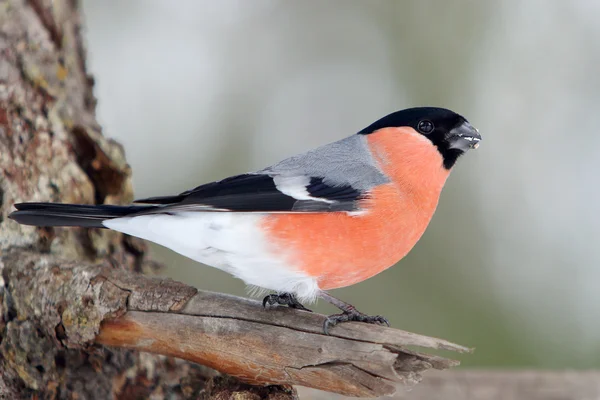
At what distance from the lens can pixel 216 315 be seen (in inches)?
104

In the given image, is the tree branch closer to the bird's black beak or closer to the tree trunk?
the tree trunk

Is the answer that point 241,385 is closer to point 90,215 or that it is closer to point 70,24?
point 90,215

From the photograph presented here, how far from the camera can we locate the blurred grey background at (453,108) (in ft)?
20.2

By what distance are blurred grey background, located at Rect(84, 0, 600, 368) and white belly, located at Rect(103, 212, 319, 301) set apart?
127 inches

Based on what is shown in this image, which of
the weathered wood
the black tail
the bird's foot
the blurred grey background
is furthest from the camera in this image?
the blurred grey background

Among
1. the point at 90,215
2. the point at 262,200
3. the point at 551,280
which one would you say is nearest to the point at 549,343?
the point at 551,280

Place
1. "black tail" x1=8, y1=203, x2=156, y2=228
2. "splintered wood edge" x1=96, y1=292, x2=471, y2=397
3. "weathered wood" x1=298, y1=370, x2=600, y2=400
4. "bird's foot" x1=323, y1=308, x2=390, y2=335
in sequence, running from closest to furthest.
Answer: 1. "splintered wood edge" x1=96, y1=292, x2=471, y2=397
2. "bird's foot" x1=323, y1=308, x2=390, y2=335
3. "black tail" x1=8, y1=203, x2=156, y2=228
4. "weathered wood" x1=298, y1=370, x2=600, y2=400

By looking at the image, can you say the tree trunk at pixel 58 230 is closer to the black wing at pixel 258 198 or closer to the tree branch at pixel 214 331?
the tree branch at pixel 214 331

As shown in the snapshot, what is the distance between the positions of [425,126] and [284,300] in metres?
1.13

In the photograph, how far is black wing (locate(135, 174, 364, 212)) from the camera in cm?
286

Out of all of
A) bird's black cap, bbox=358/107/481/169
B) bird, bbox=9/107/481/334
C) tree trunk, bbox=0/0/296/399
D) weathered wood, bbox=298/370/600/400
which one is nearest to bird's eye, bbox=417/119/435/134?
bird's black cap, bbox=358/107/481/169

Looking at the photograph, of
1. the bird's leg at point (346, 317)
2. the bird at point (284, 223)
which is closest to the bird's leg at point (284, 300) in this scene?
the bird at point (284, 223)

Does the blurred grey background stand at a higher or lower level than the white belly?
higher

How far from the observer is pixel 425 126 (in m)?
3.27
